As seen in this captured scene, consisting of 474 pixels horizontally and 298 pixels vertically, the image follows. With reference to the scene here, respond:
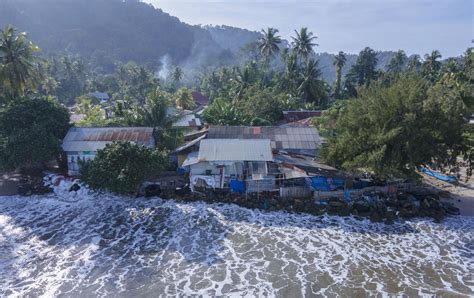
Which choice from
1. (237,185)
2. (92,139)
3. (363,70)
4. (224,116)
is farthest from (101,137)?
(363,70)

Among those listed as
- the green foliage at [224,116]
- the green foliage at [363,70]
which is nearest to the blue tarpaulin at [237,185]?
the green foliage at [224,116]

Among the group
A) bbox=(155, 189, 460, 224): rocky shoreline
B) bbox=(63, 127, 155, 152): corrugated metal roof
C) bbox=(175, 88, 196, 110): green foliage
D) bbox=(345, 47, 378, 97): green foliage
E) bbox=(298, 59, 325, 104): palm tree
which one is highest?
bbox=(345, 47, 378, 97): green foliage

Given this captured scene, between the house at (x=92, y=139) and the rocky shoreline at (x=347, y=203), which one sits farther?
the house at (x=92, y=139)

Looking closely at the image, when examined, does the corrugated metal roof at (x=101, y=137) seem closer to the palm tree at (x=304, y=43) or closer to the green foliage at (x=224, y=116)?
the green foliage at (x=224, y=116)

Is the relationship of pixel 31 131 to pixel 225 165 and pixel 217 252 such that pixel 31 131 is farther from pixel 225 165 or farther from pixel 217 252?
pixel 217 252

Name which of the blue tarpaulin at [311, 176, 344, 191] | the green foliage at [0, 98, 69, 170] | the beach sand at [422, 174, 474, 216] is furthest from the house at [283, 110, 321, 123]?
the green foliage at [0, 98, 69, 170]

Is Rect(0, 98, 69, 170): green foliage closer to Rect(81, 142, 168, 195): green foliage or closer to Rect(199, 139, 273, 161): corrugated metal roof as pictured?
Rect(81, 142, 168, 195): green foliage
